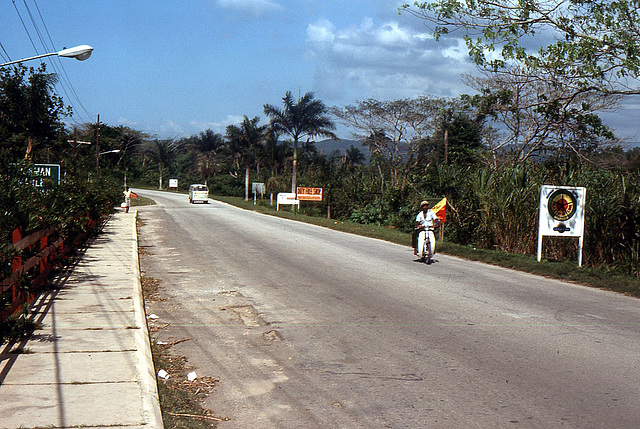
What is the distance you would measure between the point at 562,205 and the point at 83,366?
12.9 m

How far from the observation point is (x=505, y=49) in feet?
46.2

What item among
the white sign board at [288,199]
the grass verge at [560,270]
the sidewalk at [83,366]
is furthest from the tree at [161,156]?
the sidewalk at [83,366]

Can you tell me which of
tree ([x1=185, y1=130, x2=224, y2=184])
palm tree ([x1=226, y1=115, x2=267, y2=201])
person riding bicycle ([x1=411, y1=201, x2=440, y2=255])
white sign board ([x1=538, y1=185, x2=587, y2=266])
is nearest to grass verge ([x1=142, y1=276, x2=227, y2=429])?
person riding bicycle ([x1=411, y1=201, x2=440, y2=255])

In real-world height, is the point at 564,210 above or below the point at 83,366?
above

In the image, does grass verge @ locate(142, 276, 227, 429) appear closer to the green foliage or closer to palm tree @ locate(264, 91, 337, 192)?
the green foliage

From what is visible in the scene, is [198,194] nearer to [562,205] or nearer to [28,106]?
[28,106]

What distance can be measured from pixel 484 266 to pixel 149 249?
31.1ft

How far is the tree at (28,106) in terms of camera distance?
32.0 m

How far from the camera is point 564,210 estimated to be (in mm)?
15789

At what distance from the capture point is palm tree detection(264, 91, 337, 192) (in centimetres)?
5891

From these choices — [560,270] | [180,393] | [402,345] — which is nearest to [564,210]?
[560,270]

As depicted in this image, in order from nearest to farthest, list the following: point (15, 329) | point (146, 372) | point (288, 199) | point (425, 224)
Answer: point (146, 372)
point (15, 329)
point (425, 224)
point (288, 199)

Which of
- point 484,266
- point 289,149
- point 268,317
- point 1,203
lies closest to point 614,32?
point 484,266

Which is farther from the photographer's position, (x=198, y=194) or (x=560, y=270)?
(x=198, y=194)
